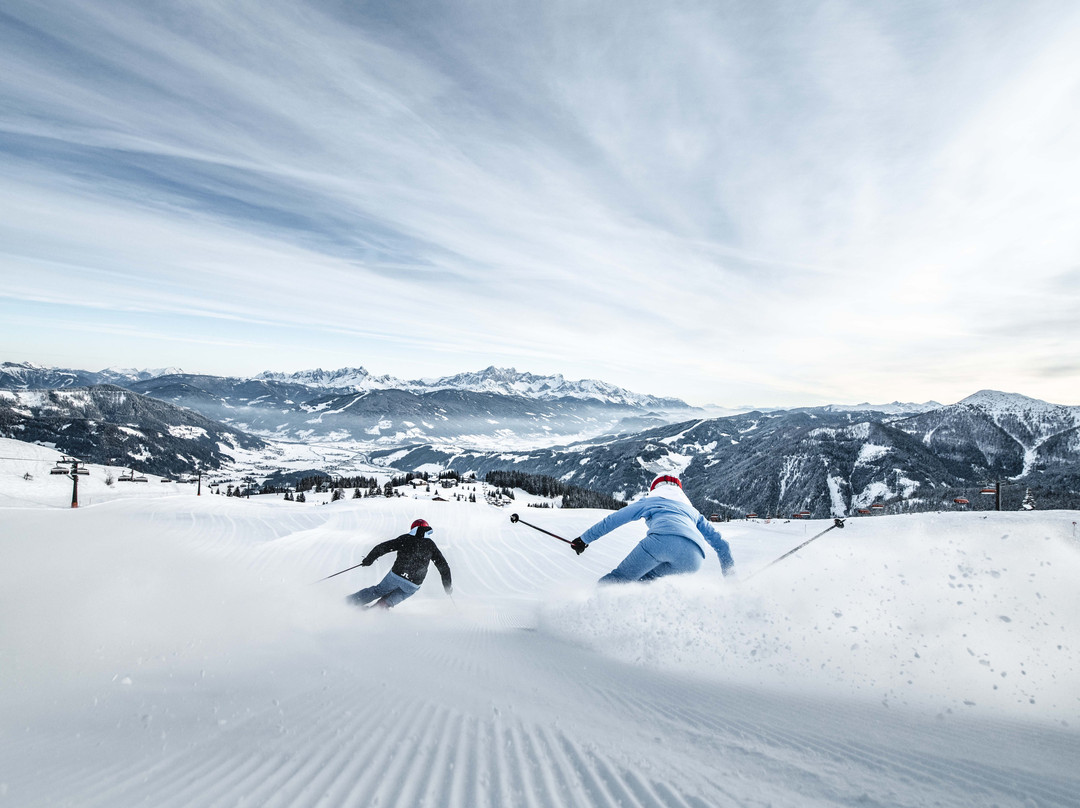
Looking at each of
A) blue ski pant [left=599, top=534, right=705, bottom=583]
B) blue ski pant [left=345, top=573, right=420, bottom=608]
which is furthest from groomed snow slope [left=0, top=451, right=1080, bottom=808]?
blue ski pant [left=345, top=573, right=420, bottom=608]

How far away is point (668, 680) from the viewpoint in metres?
5.36

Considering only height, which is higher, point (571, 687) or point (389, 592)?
point (571, 687)

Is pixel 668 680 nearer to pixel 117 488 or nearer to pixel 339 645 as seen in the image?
pixel 339 645

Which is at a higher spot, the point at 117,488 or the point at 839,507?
the point at 117,488

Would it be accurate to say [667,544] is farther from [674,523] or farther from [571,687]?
[571,687]

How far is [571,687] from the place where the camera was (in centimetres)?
500

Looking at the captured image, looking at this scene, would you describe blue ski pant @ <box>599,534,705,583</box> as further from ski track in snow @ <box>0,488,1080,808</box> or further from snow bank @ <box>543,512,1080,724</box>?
ski track in snow @ <box>0,488,1080,808</box>

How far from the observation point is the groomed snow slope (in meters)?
2.91

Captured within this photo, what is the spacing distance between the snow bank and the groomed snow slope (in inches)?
1.0

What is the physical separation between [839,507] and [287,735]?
211 metres

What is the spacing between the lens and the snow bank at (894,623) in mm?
4445

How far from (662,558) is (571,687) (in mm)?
3181

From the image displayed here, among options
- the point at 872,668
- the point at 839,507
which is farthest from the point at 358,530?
the point at 839,507

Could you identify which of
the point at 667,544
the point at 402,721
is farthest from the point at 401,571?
the point at 402,721
